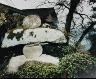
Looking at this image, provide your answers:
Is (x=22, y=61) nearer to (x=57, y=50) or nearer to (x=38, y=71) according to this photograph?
(x=38, y=71)

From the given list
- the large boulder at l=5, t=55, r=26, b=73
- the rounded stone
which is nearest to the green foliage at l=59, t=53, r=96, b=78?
the rounded stone

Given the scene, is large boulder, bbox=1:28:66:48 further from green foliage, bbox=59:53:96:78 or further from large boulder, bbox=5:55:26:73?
green foliage, bbox=59:53:96:78

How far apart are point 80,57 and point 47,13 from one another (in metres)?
16.3

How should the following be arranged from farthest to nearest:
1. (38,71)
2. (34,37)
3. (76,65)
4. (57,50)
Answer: (57,50) < (34,37) < (38,71) < (76,65)

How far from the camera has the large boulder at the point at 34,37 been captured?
502 inches

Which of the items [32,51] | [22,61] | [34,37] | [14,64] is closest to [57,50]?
[34,37]

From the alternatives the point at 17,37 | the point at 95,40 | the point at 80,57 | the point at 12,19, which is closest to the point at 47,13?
the point at 95,40

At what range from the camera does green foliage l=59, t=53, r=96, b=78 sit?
1089 cm

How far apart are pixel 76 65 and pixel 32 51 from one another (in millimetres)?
2821

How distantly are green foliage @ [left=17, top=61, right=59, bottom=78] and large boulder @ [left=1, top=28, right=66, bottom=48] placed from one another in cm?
185

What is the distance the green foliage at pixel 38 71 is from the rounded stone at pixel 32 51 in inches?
43.2

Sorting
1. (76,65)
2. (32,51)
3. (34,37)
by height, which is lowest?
(76,65)

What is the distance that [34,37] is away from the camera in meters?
12.8

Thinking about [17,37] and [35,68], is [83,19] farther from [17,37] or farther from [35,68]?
[35,68]
